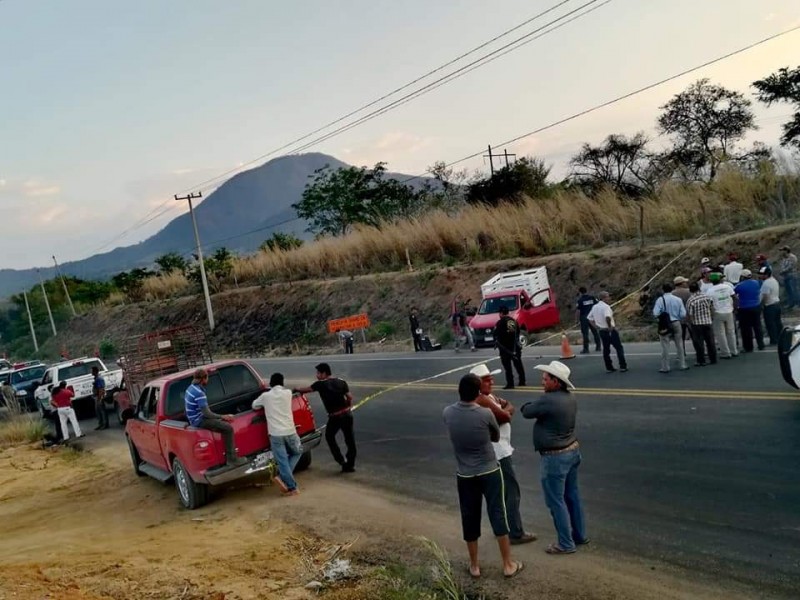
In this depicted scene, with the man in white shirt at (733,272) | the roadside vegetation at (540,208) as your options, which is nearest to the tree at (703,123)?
the roadside vegetation at (540,208)

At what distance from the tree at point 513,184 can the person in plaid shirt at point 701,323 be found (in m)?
31.5

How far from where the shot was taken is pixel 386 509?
8852 millimetres

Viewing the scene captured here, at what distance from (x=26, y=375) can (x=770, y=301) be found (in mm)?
27526

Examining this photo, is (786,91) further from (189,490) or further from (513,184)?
(189,490)

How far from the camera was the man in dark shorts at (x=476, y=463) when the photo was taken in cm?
627

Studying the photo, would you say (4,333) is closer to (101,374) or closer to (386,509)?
(101,374)

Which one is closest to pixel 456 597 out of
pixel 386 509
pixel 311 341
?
pixel 386 509

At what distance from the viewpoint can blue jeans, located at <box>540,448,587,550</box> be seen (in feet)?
Result: 21.1

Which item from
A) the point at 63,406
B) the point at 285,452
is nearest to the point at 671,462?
the point at 285,452

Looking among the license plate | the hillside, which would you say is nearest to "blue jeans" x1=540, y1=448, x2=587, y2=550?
the license plate

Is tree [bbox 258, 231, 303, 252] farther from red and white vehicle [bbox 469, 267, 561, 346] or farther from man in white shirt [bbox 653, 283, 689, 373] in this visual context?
man in white shirt [bbox 653, 283, 689, 373]

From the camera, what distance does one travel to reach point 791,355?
33.3 ft

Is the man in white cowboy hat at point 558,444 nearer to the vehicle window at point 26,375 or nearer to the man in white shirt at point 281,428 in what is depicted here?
the man in white shirt at point 281,428

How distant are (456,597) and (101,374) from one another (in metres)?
18.9
